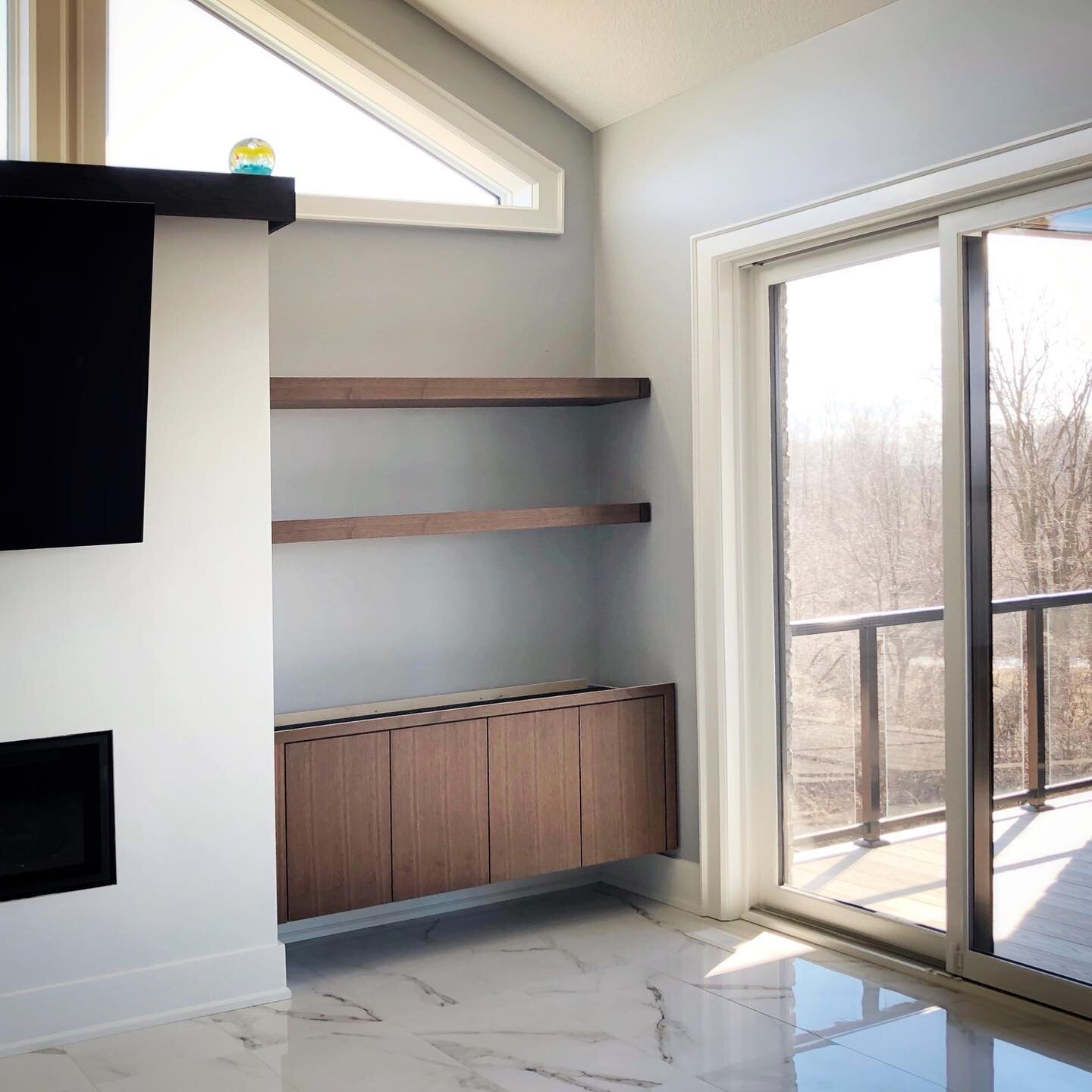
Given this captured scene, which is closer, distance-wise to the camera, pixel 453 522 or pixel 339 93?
pixel 453 522

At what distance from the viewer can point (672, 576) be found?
393cm

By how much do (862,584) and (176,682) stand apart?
6.16 ft

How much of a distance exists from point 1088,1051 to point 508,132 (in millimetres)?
3093

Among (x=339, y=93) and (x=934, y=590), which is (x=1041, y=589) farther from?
(x=339, y=93)

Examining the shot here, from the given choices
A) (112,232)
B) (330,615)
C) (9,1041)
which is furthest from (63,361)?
(9,1041)

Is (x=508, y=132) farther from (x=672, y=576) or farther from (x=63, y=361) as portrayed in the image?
(x=63, y=361)

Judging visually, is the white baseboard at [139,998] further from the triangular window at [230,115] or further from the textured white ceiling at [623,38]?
the textured white ceiling at [623,38]

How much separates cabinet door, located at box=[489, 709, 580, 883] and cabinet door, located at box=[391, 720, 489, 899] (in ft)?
0.13

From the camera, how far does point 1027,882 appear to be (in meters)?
3.02

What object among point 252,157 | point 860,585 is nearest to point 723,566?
point 860,585

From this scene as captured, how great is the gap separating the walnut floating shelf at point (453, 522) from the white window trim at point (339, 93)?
94cm

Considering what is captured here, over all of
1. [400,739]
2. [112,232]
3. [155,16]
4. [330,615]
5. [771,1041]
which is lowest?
[771,1041]

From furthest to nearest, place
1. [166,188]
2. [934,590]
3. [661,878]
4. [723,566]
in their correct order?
[661,878] < [723,566] < [934,590] < [166,188]

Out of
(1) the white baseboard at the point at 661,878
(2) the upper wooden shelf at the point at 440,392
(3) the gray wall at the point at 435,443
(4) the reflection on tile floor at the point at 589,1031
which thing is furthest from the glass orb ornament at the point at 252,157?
(1) the white baseboard at the point at 661,878
